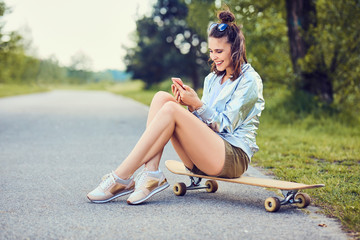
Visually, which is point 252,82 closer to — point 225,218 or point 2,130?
point 225,218

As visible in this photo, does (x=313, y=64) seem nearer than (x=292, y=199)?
No

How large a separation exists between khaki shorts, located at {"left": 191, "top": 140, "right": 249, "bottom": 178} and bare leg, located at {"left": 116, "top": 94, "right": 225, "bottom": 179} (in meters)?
0.04

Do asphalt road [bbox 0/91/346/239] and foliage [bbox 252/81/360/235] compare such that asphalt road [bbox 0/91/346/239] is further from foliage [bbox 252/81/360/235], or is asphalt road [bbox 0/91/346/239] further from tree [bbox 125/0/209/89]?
tree [bbox 125/0/209/89]

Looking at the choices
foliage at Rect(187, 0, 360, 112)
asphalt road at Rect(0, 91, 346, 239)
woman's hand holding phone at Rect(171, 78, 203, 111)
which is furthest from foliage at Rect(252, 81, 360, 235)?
woman's hand holding phone at Rect(171, 78, 203, 111)

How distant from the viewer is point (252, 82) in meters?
3.42

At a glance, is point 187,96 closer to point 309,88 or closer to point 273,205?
point 273,205

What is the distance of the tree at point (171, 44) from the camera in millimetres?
31078

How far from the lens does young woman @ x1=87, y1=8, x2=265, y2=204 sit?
337cm

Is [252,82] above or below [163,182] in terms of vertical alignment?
above

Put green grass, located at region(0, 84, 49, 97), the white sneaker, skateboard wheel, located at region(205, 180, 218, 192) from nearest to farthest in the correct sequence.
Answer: the white sneaker
skateboard wheel, located at region(205, 180, 218, 192)
green grass, located at region(0, 84, 49, 97)

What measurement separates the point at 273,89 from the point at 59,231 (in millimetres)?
8643

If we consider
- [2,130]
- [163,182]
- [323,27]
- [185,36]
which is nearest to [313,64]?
[323,27]

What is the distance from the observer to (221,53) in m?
3.50

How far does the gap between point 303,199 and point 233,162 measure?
59cm
